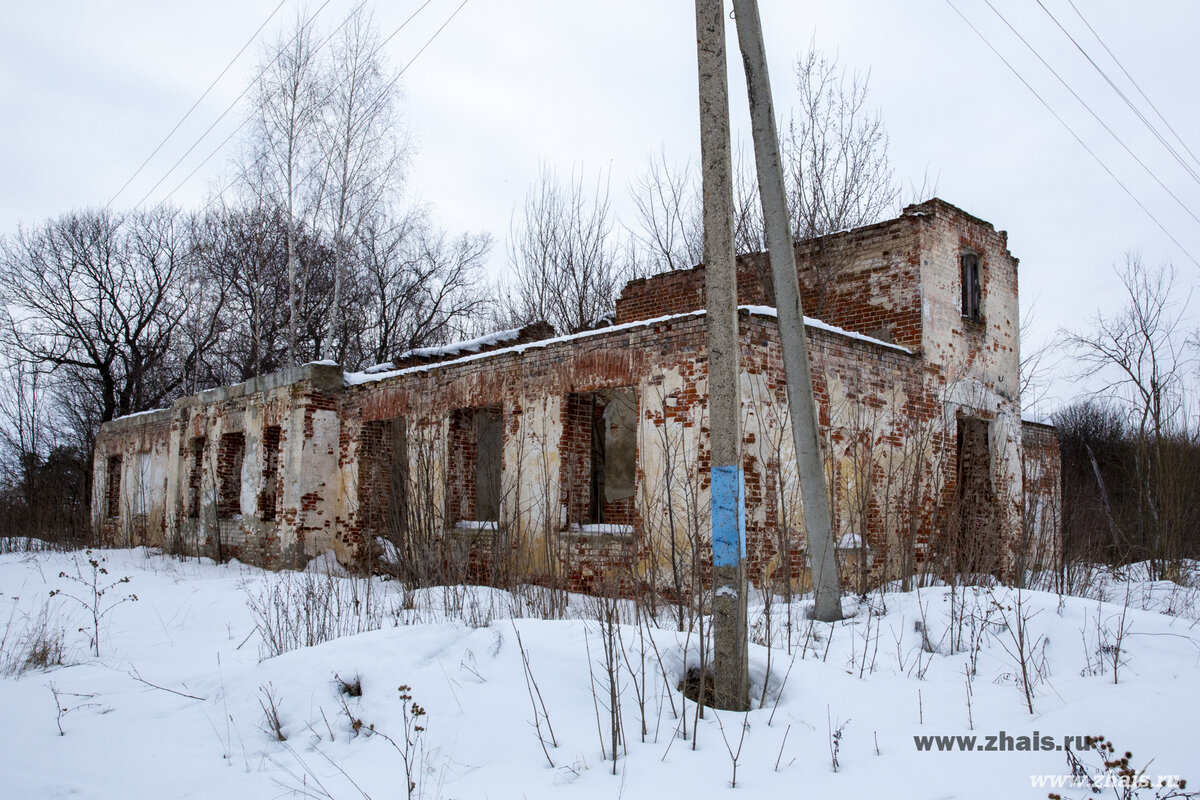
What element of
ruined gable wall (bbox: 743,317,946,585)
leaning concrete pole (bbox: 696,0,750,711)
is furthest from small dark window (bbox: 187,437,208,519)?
leaning concrete pole (bbox: 696,0,750,711)

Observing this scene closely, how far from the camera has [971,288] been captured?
11695 millimetres

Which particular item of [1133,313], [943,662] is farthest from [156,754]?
[1133,313]

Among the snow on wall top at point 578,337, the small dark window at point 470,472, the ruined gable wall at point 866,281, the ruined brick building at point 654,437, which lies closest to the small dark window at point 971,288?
the ruined brick building at point 654,437

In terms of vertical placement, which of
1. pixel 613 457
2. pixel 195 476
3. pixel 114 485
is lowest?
pixel 114 485

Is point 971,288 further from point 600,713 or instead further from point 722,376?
point 600,713

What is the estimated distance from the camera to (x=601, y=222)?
18.1 meters

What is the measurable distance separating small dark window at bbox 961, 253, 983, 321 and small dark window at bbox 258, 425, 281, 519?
11169 mm

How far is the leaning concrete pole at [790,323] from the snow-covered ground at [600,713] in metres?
0.40

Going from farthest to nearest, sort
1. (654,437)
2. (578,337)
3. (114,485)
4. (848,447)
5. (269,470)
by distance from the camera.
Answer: (114,485)
(269,470)
(578,337)
(848,447)
(654,437)

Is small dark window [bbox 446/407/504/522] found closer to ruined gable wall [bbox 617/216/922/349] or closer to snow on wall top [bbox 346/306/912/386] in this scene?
snow on wall top [bbox 346/306/912/386]

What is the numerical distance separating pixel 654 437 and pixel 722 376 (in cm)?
441

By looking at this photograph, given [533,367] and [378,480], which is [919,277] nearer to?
[533,367]

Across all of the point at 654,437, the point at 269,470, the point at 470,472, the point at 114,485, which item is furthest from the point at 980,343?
the point at 114,485

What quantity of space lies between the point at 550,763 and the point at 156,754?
2.07 m
